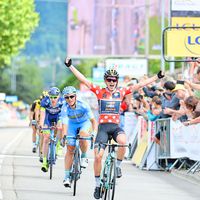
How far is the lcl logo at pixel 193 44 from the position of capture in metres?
22.3

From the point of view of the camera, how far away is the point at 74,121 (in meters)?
17.5

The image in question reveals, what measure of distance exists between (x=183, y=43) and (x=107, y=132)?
7025 mm

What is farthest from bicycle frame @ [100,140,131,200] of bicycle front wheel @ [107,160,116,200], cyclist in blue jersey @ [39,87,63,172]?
cyclist in blue jersey @ [39,87,63,172]

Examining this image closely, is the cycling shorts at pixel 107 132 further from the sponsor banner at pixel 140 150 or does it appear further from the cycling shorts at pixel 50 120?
the sponsor banner at pixel 140 150

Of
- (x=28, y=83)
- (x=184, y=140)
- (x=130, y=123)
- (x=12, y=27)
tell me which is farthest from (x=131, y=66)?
(x=28, y=83)

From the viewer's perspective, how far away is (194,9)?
24.2 m

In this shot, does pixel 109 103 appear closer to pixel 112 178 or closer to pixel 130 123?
pixel 112 178

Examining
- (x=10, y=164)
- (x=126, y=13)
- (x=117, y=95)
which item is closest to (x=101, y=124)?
(x=117, y=95)

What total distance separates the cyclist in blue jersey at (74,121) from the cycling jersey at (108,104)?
117 cm

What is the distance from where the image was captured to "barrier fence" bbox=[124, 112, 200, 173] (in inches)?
813

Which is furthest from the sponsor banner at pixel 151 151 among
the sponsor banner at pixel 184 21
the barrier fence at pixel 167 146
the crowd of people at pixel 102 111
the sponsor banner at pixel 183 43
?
the sponsor banner at pixel 184 21

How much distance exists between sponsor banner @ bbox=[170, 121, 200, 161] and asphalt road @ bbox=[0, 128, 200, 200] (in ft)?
1.72

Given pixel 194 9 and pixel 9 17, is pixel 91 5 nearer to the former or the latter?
pixel 9 17

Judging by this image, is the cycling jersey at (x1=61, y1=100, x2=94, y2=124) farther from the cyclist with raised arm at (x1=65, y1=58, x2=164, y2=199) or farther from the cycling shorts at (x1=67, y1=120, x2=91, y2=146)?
the cyclist with raised arm at (x1=65, y1=58, x2=164, y2=199)
